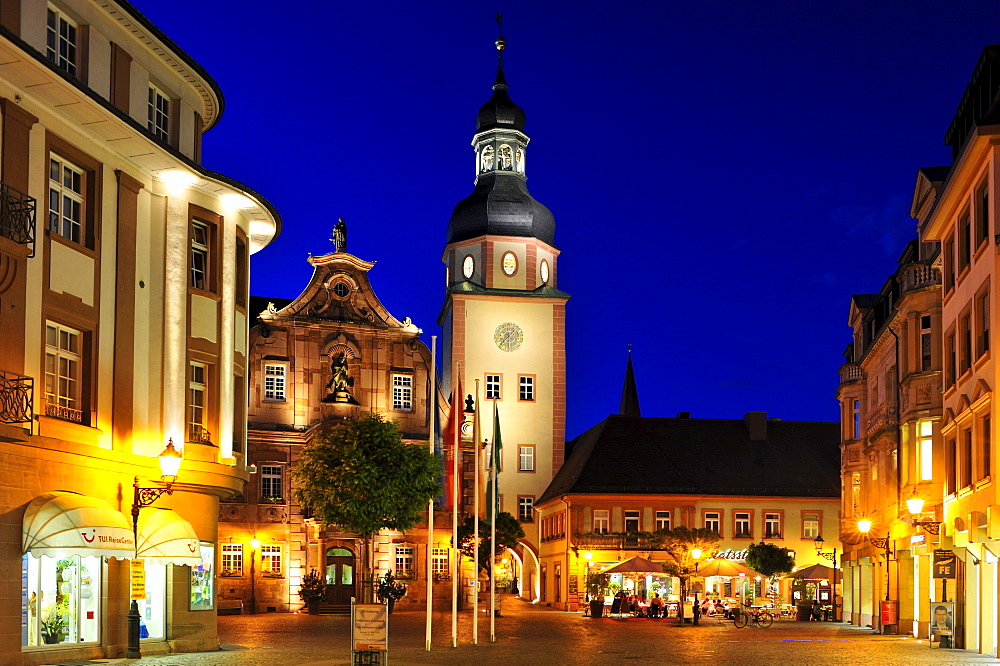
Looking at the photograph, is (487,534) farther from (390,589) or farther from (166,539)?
(166,539)

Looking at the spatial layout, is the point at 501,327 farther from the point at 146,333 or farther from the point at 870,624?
the point at 146,333

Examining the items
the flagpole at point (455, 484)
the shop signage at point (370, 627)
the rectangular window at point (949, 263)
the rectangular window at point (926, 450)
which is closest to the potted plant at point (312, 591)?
the flagpole at point (455, 484)

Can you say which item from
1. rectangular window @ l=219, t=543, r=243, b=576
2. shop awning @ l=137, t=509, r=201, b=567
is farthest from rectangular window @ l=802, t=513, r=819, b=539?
shop awning @ l=137, t=509, r=201, b=567

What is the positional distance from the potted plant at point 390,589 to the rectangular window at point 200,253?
68.2 ft

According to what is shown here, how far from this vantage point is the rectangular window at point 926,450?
4041cm

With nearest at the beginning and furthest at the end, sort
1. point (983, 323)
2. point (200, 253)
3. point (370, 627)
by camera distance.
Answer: point (370, 627)
point (983, 323)
point (200, 253)

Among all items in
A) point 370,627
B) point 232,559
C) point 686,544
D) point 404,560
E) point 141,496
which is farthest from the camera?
point 404,560

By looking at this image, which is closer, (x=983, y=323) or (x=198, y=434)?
(x=198, y=434)

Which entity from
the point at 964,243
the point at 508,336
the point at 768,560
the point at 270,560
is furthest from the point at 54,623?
the point at 508,336

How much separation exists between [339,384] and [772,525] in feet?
88.2

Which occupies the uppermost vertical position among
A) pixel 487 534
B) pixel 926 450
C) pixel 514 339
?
pixel 514 339

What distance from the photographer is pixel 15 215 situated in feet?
75.9

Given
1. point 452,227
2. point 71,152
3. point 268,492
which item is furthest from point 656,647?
point 452,227

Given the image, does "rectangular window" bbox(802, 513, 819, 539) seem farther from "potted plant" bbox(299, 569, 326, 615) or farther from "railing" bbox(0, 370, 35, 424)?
"railing" bbox(0, 370, 35, 424)
